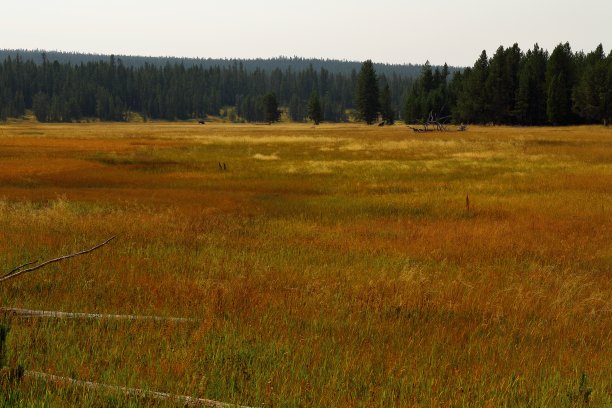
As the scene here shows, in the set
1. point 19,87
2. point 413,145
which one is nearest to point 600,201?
point 413,145

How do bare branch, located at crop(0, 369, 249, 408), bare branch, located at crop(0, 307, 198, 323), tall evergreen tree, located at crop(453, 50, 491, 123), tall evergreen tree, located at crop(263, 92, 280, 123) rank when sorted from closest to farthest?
bare branch, located at crop(0, 369, 249, 408) < bare branch, located at crop(0, 307, 198, 323) < tall evergreen tree, located at crop(453, 50, 491, 123) < tall evergreen tree, located at crop(263, 92, 280, 123)

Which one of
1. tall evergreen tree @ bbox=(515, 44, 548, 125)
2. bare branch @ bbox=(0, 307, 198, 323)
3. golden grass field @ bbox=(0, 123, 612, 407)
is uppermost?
tall evergreen tree @ bbox=(515, 44, 548, 125)

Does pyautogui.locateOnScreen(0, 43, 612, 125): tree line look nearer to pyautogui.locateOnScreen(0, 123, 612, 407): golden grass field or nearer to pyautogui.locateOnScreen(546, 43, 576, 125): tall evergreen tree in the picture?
pyautogui.locateOnScreen(546, 43, 576, 125): tall evergreen tree

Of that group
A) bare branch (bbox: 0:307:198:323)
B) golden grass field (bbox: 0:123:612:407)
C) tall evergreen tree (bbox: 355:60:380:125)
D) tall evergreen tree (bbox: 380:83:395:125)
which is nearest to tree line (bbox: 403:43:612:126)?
tall evergreen tree (bbox: 355:60:380:125)

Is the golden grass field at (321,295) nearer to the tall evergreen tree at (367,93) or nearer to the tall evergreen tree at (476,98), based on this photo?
the tall evergreen tree at (476,98)

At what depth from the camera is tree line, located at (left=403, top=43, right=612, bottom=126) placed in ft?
272

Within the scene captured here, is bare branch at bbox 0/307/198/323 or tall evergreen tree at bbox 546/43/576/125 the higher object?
tall evergreen tree at bbox 546/43/576/125

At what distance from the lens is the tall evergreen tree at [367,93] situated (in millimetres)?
117750

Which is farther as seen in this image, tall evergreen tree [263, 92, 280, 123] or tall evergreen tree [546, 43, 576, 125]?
tall evergreen tree [263, 92, 280, 123]

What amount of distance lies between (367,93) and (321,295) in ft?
374

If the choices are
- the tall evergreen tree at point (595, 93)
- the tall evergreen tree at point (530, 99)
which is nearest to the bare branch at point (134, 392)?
the tall evergreen tree at point (595, 93)

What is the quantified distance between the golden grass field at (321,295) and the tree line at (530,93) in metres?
70.2

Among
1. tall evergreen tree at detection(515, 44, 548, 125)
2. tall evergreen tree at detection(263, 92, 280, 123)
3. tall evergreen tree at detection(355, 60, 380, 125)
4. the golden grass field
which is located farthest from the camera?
tall evergreen tree at detection(263, 92, 280, 123)

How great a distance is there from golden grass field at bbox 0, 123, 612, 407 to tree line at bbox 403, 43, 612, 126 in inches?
2764
